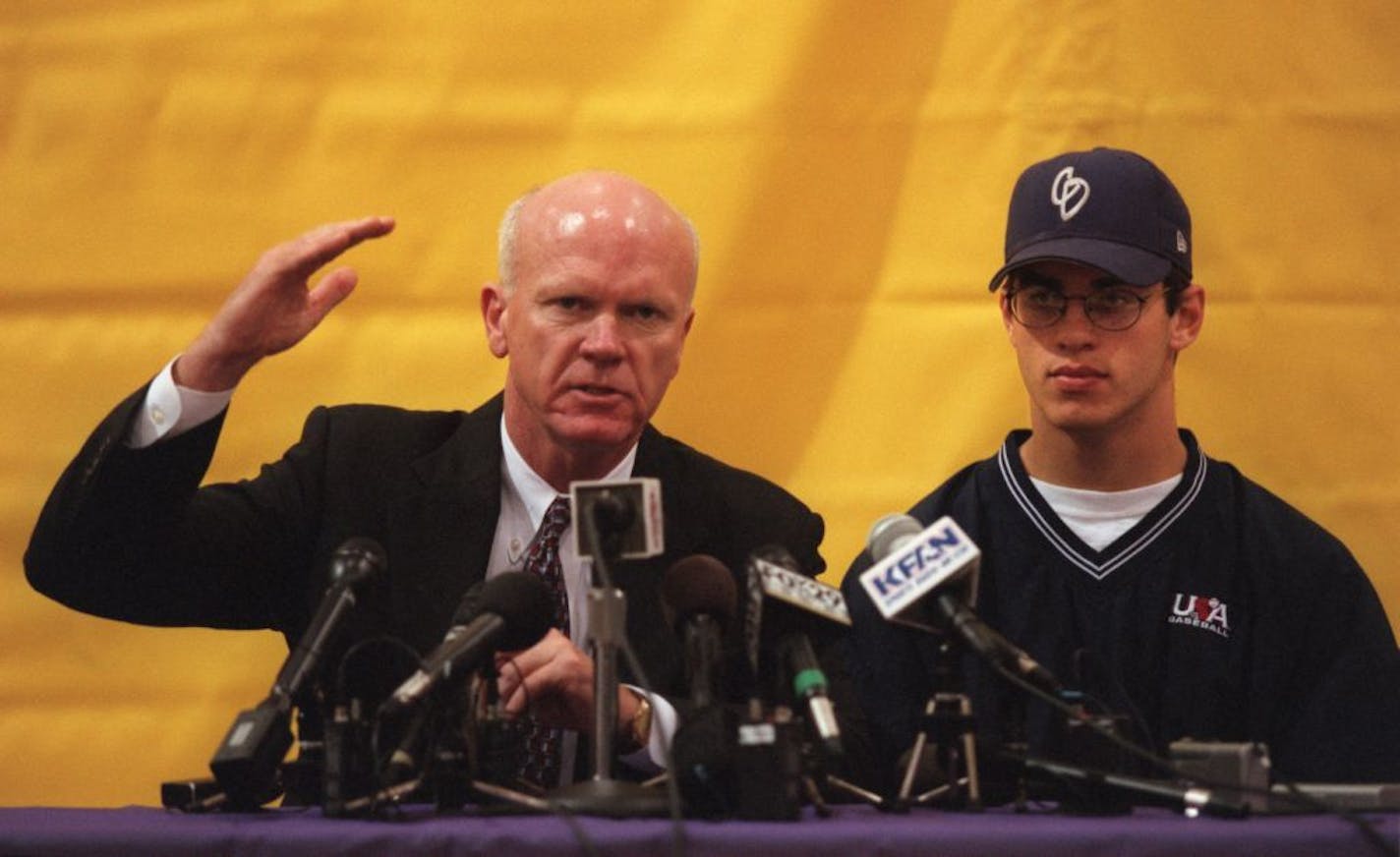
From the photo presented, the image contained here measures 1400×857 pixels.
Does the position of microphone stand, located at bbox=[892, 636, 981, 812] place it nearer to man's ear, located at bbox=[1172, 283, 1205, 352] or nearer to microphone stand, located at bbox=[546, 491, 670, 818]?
microphone stand, located at bbox=[546, 491, 670, 818]

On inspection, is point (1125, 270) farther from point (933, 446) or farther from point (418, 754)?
point (418, 754)

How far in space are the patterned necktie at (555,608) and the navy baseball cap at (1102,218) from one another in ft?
2.51

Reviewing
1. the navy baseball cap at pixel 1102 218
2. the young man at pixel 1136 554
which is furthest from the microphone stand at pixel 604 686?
the navy baseball cap at pixel 1102 218

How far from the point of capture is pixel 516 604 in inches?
76.2

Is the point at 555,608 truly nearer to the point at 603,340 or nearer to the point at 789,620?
the point at 603,340

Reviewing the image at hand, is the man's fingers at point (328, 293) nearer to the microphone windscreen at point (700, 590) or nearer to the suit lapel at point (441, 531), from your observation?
the suit lapel at point (441, 531)

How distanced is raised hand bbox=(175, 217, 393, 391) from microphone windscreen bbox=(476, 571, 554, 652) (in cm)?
51

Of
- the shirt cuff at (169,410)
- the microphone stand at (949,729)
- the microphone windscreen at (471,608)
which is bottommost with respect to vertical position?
the microphone stand at (949,729)

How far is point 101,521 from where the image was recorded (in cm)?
239

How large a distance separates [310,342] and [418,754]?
1.39 meters

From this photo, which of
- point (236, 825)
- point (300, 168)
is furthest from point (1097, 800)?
point (300, 168)

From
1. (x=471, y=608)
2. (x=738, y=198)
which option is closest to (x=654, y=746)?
(x=471, y=608)

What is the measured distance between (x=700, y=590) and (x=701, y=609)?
2 cm

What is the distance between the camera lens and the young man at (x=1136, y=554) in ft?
8.82
